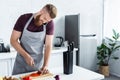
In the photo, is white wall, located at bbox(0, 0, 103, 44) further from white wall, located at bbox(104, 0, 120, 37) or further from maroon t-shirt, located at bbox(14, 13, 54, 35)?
maroon t-shirt, located at bbox(14, 13, 54, 35)

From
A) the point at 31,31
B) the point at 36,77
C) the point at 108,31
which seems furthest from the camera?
the point at 108,31

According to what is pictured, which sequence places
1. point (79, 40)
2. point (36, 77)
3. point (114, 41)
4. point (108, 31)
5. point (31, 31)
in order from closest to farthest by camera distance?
point (36, 77) → point (31, 31) → point (79, 40) → point (114, 41) → point (108, 31)

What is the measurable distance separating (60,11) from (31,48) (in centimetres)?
215

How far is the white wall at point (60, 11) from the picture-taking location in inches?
143

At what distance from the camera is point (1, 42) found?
3484 millimetres

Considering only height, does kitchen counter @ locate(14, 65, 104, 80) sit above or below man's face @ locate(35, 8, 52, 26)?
below

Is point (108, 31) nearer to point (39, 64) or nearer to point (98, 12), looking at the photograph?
point (98, 12)

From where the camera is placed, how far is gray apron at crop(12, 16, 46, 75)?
6.85ft

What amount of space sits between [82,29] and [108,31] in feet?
2.27

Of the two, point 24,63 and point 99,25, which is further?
point 99,25

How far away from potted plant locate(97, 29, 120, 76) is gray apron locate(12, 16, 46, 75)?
2.50 meters

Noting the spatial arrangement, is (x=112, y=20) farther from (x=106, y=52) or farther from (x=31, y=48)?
(x=31, y=48)

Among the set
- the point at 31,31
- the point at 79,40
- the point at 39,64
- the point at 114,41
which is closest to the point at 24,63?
the point at 39,64

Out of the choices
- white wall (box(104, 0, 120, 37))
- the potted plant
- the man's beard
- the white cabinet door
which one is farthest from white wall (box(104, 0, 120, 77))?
the man's beard
